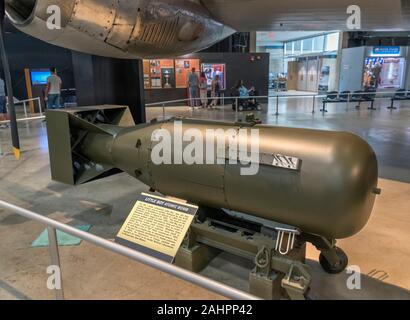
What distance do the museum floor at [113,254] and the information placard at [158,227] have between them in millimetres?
605

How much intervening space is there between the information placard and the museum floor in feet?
1.98

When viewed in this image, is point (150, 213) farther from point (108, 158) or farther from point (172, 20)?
point (172, 20)

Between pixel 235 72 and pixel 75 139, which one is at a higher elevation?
pixel 235 72

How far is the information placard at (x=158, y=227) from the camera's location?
226cm

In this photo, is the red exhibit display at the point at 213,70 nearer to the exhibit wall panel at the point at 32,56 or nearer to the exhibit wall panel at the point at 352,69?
the exhibit wall panel at the point at 32,56

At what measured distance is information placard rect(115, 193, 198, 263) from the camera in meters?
2.26

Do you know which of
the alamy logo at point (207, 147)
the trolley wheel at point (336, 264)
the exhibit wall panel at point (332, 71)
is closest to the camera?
the alamy logo at point (207, 147)

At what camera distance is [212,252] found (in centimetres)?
320

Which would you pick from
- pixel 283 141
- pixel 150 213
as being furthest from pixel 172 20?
pixel 150 213

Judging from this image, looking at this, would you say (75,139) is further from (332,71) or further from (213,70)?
(332,71)

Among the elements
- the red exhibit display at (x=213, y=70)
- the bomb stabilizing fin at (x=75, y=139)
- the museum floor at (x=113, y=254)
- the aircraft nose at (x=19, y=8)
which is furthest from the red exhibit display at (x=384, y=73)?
the aircraft nose at (x=19, y=8)

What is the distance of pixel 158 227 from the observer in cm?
237

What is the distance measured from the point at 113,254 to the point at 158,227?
1.19 meters

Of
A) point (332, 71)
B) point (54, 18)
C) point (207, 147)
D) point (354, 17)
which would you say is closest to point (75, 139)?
point (54, 18)
